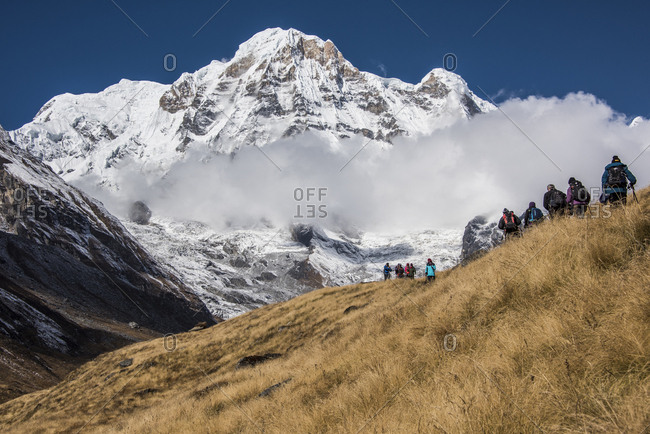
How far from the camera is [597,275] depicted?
5.64 metres

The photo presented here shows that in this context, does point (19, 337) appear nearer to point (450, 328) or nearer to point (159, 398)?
point (159, 398)

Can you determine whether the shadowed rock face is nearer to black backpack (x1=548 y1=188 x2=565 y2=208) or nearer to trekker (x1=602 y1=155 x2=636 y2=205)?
black backpack (x1=548 y1=188 x2=565 y2=208)

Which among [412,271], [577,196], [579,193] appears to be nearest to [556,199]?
[577,196]

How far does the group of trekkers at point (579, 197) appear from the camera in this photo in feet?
35.3

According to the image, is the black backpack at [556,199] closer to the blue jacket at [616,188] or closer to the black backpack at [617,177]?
the blue jacket at [616,188]

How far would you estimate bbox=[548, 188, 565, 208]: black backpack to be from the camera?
13.3m

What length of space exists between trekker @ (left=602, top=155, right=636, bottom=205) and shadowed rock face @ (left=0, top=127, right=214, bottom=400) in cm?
5467

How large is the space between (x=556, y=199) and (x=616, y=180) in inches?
105

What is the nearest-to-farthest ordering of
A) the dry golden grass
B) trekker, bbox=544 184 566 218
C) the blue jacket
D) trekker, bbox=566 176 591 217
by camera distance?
the dry golden grass → the blue jacket → trekker, bbox=566 176 591 217 → trekker, bbox=544 184 566 218

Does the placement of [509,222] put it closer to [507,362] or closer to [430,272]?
[430,272]

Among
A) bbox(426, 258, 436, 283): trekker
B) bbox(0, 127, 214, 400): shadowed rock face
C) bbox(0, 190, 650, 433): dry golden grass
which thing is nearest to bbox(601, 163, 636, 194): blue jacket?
bbox(0, 190, 650, 433): dry golden grass

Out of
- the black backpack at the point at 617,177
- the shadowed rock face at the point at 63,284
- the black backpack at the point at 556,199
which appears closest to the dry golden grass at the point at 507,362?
the black backpack at the point at 617,177

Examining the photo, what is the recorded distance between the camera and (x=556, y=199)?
44.3 feet

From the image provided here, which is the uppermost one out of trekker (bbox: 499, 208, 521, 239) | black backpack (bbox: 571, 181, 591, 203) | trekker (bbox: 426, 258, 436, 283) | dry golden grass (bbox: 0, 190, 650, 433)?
black backpack (bbox: 571, 181, 591, 203)
